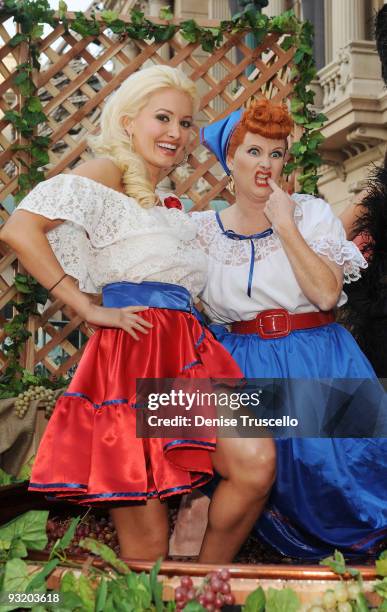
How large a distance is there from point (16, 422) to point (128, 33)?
1834mm

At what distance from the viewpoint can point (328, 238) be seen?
176 cm

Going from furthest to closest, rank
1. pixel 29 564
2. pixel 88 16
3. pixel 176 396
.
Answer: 1. pixel 88 16
2. pixel 176 396
3. pixel 29 564

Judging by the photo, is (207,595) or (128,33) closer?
(207,595)

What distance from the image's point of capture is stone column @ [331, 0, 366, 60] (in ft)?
32.5

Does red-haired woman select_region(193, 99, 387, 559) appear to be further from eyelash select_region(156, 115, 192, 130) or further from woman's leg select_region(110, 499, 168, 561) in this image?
woman's leg select_region(110, 499, 168, 561)

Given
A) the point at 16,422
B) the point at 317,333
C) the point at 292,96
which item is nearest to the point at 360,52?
the point at 292,96

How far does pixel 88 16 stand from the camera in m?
3.36

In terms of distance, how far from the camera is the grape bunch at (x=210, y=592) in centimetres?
98

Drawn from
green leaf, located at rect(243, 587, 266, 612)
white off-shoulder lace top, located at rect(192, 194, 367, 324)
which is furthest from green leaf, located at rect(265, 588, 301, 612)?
white off-shoulder lace top, located at rect(192, 194, 367, 324)

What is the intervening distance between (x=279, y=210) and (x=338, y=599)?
96cm

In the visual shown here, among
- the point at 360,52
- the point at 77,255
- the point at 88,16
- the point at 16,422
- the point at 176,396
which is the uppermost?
the point at 88,16

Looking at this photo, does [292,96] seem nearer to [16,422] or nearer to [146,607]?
[16,422]

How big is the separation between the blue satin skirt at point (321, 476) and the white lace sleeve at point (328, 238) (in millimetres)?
190

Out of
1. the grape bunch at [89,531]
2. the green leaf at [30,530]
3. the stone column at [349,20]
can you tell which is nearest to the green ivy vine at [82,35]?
the grape bunch at [89,531]
